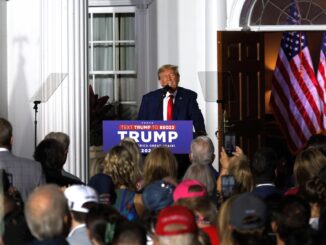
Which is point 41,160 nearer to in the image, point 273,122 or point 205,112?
point 205,112

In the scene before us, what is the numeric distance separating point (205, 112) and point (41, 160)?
635 centimetres

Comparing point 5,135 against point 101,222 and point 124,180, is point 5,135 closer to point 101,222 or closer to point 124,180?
point 124,180

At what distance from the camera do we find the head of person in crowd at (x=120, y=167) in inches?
357

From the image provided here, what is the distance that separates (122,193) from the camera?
881 centimetres

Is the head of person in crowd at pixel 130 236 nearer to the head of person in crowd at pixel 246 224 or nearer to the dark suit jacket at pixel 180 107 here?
the head of person in crowd at pixel 246 224

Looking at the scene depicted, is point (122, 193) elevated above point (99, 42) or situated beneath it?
situated beneath

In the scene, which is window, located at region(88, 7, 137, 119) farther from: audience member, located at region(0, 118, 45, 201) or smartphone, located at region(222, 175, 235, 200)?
smartphone, located at region(222, 175, 235, 200)

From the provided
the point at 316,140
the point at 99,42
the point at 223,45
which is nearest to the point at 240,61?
the point at 223,45

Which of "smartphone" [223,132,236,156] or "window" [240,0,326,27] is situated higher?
"window" [240,0,326,27]

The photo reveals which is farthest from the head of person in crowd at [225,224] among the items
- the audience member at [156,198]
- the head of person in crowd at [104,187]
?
the head of person in crowd at [104,187]

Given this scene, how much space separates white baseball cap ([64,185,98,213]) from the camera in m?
7.47

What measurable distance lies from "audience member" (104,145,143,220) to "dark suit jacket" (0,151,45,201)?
0.54 metres

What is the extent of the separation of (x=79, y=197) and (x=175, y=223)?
1495 millimetres

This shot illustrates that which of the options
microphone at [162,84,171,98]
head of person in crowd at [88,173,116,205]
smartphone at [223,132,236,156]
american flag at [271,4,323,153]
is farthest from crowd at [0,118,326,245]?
american flag at [271,4,323,153]
